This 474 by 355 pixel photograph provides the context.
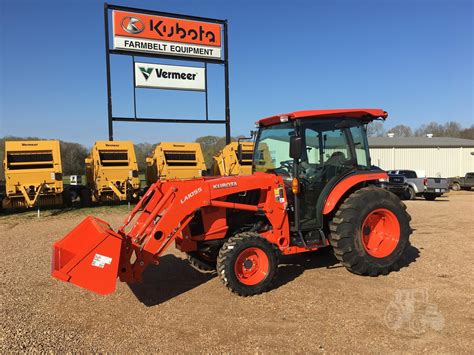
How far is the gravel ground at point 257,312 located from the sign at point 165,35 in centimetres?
1192

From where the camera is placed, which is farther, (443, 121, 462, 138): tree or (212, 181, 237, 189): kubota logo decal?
(443, 121, 462, 138): tree

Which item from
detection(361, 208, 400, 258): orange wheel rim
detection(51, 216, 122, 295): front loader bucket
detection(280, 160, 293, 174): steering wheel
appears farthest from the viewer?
detection(361, 208, 400, 258): orange wheel rim

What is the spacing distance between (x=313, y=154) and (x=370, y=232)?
1.47 metres

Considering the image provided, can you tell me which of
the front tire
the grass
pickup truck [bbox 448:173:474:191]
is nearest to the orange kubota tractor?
the grass

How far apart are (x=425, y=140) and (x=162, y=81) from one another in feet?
92.0

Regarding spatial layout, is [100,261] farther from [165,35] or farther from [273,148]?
[165,35]

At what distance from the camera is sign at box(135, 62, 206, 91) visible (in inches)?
647

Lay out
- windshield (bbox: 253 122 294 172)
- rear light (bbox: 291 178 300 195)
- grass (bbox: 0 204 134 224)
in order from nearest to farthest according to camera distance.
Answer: rear light (bbox: 291 178 300 195) → windshield (bbox: 253 122 294 172) → grass (bbox: 0 204 134 224)

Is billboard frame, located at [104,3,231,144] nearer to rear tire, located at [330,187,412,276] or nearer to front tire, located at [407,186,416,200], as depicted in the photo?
front tire, located at [407,186,416,200]

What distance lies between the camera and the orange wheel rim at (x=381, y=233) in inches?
225

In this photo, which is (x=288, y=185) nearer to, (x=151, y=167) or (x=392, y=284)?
(x=392, y=284)

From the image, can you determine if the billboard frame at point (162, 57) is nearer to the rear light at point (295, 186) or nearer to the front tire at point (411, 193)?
the front tire at point (411, 193)

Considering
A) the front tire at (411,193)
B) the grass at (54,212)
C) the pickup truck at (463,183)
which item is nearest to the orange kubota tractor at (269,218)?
the grass at (54,212)

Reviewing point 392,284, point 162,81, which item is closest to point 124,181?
point 162,81
